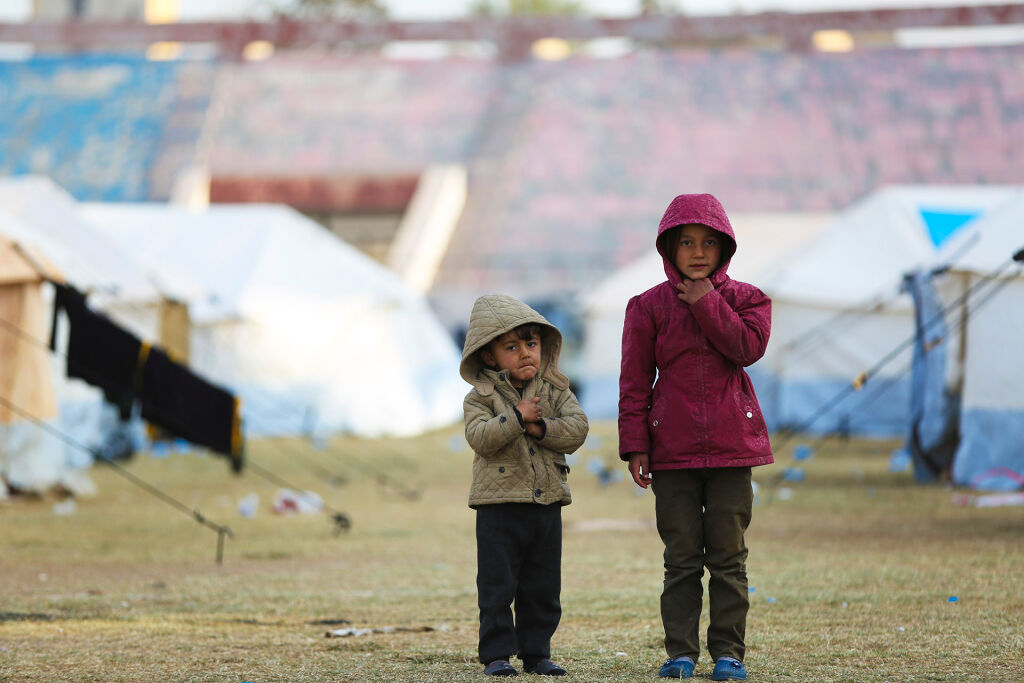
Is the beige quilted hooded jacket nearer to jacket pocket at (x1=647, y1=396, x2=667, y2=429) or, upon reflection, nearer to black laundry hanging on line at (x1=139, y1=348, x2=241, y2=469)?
jacket pocket at (x1=647, y1=396, x2=667, y2=429)

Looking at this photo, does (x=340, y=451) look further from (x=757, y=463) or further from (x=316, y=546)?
(x=757, y=463)

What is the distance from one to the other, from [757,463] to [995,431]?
21.4 ft

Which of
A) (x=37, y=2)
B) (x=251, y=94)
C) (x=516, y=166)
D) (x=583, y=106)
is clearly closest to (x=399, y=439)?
(x=516, y=166)

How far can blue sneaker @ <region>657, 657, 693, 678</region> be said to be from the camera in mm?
4012

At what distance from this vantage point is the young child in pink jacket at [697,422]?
4078 mm

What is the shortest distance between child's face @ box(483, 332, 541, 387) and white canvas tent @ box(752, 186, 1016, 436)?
33.2 ft

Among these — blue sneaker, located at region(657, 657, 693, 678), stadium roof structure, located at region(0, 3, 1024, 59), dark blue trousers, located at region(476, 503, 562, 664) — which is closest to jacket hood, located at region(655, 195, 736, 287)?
dark blue trousers, located at region(476, 503, 562, 664)

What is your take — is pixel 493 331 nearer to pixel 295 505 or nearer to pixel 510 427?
pixel 510 427

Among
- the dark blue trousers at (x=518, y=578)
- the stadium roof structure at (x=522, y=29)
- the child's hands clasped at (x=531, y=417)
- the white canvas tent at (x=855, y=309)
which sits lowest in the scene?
the dark blue trousers at (x=518, y=578)

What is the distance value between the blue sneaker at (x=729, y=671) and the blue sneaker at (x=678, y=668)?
0.07 metres

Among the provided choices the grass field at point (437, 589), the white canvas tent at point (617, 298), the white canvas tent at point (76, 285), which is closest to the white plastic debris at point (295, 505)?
the grass field at point (437, 589)

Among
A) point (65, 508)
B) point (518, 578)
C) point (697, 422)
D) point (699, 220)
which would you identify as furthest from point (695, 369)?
point (65, 508)

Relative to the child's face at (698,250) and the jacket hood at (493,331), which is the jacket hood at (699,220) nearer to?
the child's face at (698,250)

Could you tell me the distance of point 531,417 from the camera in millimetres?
4164
